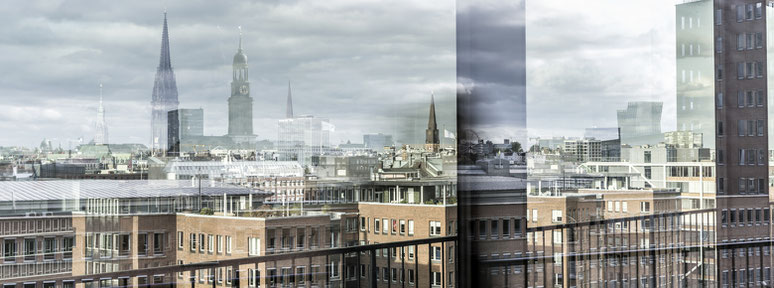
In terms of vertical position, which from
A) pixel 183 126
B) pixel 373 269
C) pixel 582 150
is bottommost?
pixel 373 269

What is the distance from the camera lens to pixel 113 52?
6.32 ft

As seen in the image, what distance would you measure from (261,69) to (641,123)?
1452mm

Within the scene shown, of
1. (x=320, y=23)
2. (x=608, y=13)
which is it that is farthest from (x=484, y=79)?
(x=320, y=23)

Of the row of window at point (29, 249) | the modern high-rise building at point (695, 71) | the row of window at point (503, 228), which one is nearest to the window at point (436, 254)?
the row of window at point (503, 228)

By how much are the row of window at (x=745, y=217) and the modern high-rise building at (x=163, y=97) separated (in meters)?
2.05

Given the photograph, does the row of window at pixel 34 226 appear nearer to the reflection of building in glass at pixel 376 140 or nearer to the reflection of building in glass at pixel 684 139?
the reflection of building in glass at pixel 376 140

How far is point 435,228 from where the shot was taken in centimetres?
184

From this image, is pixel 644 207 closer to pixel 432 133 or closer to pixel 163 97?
pixel 432 133

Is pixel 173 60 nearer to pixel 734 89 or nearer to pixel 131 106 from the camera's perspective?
pixel 131 106

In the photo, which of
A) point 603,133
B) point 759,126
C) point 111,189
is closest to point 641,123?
point 603,133

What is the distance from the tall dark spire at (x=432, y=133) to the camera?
185 cm

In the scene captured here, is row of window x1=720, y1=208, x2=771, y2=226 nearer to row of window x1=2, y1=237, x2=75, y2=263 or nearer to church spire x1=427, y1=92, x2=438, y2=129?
church spire x1=427, y1=92, x2=438, y2=129

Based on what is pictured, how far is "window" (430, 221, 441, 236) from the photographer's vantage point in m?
1.82

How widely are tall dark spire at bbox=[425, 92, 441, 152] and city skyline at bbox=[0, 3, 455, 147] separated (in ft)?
0.10
